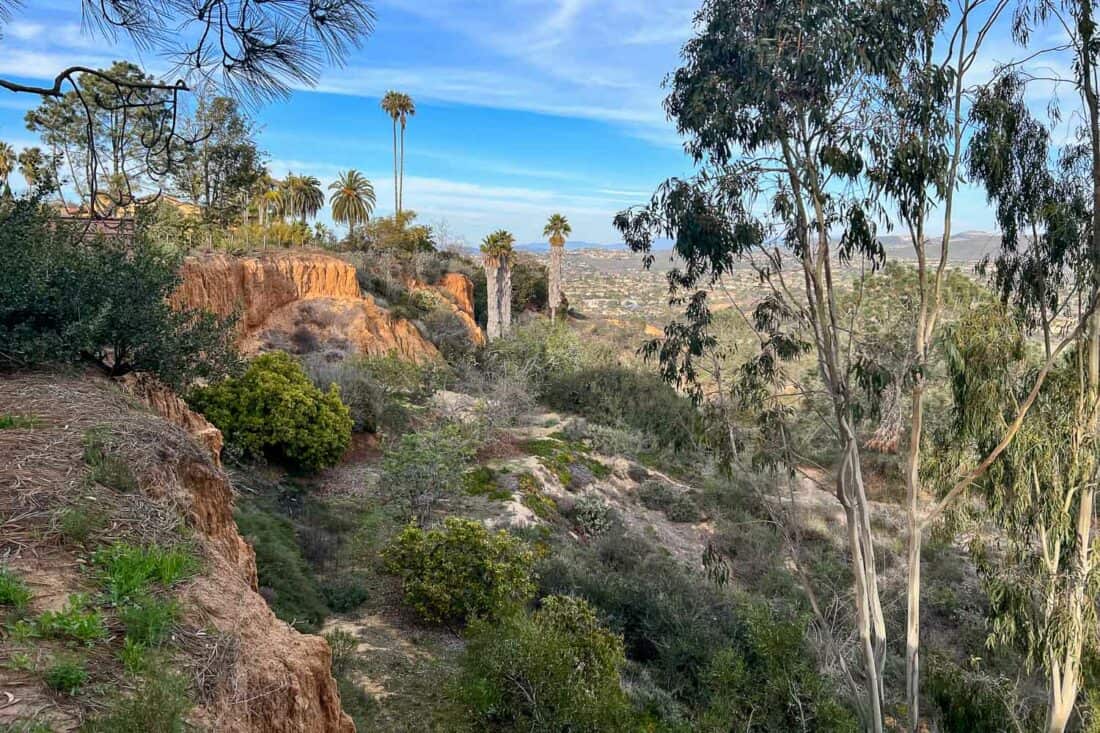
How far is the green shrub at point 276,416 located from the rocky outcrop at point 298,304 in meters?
6.61

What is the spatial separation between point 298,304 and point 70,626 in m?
20.9

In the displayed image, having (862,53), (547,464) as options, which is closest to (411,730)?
(862,53)

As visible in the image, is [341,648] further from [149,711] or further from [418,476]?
[149,711]

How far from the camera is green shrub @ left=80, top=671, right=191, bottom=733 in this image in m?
1.93

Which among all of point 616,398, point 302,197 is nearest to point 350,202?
point 302,197

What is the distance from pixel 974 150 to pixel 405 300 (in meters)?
23.1

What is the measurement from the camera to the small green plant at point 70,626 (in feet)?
7.68

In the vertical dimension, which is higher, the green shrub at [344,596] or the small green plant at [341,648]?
the small green plant at [341,648]

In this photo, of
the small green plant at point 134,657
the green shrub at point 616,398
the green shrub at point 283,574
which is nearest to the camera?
the small green plant at point 134,657

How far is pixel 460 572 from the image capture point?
7844mm

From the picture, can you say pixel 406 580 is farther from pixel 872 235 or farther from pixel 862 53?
pixel 862 53

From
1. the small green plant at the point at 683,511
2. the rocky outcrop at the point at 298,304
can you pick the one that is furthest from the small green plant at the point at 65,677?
the rocky outcrop at the point at 298,304

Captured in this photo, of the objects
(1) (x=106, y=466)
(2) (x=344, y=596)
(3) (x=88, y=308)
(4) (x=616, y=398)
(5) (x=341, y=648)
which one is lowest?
(2) (x=344, y=596)

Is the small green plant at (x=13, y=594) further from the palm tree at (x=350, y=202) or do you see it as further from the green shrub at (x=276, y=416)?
the palm tree at (x=350, y=202)
